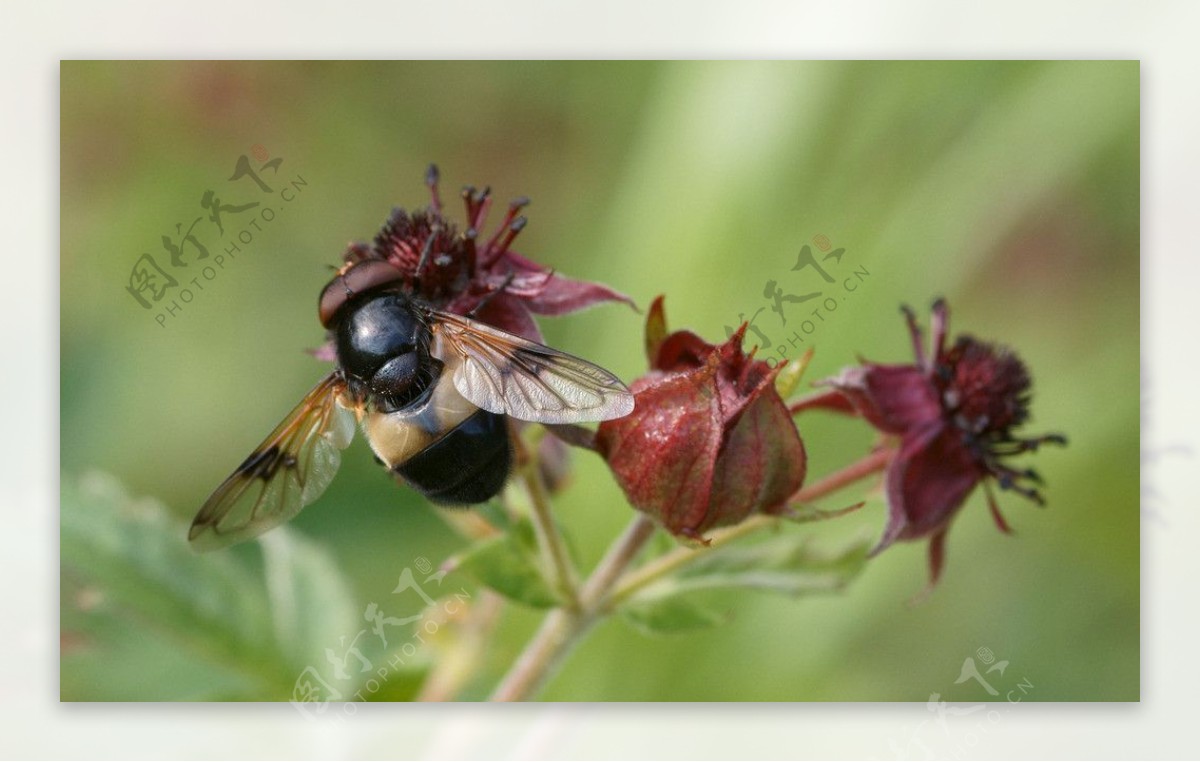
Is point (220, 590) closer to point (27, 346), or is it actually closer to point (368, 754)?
point (368, 754)

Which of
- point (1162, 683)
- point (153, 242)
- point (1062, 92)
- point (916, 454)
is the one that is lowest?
point (1162, 683)

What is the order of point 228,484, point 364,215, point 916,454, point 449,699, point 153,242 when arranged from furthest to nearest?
point 364,215 → point 153,242 → point 449,699 → point 916,454 → point 228,484

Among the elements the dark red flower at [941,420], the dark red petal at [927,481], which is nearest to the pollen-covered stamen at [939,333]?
the dark red flower at [941,420]

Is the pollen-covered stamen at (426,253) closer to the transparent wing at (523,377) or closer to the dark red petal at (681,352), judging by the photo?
the transparent wing at (523,377)

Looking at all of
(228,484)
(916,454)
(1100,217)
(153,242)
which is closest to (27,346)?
(153,242)

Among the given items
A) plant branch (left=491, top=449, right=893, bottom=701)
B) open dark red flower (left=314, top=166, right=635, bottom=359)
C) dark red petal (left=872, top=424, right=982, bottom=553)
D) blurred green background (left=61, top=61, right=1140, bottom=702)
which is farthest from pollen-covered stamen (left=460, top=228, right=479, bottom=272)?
blurred green background (left=61, top=61, right=1140, bottom=702)

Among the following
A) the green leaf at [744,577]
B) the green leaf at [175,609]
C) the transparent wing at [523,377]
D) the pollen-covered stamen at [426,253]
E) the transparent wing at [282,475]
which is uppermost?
the pollen-covered stamen at [426,253]
